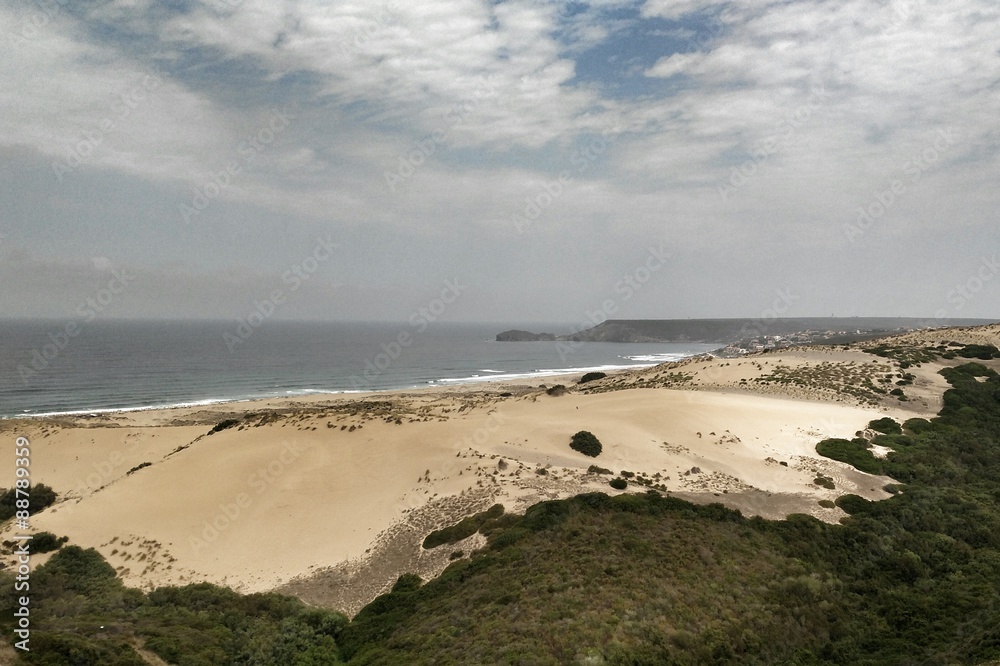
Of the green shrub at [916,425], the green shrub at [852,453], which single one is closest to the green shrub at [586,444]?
the green shrub at [852,453]

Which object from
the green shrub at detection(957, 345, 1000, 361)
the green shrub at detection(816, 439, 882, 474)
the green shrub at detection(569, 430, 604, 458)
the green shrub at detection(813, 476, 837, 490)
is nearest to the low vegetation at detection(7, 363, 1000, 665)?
the green shrub at detection(813, 476, 837, 490)

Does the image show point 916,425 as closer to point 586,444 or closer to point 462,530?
point 586,444

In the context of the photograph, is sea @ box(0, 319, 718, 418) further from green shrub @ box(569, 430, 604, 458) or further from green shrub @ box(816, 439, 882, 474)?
green shrub @ box(816, 439, 882, 474)

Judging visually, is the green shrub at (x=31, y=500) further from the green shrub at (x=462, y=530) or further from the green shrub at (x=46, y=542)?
the green shrub at (x=462, y=530)

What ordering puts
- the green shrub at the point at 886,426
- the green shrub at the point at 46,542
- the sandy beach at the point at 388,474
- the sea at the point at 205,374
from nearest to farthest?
the sandy beach at the point at 388,474
the green shrub at the point at 46,542
the green shrub at the point at 886,426
the sea at the point at 205,374

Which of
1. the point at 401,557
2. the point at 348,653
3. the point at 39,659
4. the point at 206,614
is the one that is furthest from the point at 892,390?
the point at 39,659
